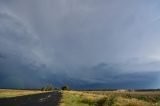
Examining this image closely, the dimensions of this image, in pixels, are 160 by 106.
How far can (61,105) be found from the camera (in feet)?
134

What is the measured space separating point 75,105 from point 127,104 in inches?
285

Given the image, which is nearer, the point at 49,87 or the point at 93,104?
the point at 93,104

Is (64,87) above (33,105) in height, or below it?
above

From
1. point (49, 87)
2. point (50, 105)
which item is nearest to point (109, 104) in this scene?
point (50, 105)

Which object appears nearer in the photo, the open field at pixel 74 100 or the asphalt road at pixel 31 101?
the open field at pixel 74 100

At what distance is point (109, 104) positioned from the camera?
42.2m

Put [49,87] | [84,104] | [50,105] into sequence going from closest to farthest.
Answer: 1. [50,105]
2. [84,104]
3. [49,87]

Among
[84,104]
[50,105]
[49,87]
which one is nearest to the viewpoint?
[50,105]

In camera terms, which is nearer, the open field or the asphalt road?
the open field

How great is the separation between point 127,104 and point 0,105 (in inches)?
679

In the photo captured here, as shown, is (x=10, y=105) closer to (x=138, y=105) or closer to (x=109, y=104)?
(x=109, y=104)

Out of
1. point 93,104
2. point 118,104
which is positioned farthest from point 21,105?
point 118,104

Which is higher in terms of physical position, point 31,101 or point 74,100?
point 74,100

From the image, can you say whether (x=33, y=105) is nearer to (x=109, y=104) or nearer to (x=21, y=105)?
(x=21, y=105)
